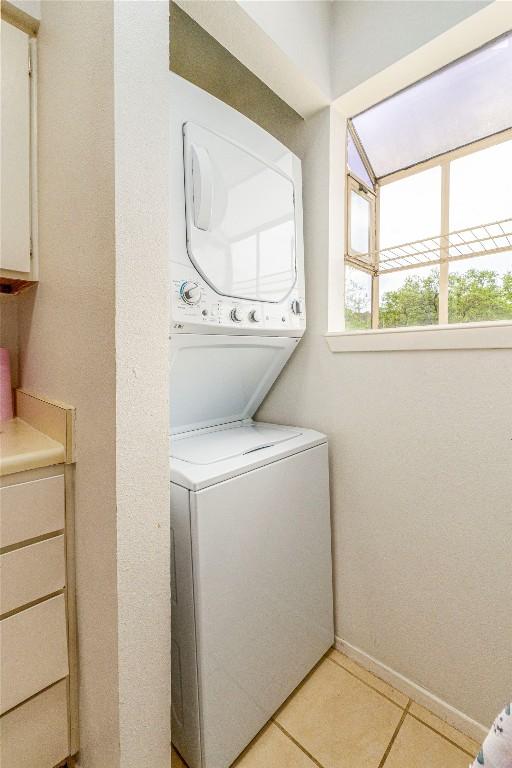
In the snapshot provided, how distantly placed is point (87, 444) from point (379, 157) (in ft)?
6.52

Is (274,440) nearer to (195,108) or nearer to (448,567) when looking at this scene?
(448,567)

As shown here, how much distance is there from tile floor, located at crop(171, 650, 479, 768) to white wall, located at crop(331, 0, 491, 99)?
238cm

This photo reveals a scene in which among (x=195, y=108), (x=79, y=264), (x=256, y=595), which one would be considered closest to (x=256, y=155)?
(x=195, y=108)

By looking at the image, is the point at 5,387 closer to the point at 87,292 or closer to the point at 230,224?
the point at 87,292

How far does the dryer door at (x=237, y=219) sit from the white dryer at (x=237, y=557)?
0.23 meters

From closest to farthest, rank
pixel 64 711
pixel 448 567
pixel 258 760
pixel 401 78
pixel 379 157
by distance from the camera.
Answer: pixel 64 711
pixel 258 760
pixel 448 567
pixel 401 78
pixel 379 157

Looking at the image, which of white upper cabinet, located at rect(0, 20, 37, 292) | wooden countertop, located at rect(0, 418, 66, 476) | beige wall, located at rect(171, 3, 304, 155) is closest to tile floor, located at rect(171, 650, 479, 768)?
wooden countertop, located at rect(0, 418, 66, 476)

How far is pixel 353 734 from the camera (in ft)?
4.02

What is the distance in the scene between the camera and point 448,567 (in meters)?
1.27

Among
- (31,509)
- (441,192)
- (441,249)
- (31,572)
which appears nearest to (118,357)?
(31,509)

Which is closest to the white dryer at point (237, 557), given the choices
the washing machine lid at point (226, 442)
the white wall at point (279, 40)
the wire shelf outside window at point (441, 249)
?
the washing machine lid at point (226, 442)

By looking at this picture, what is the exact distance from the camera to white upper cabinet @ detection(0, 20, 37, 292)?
3.74ft

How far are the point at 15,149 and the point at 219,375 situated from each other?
1004 mm

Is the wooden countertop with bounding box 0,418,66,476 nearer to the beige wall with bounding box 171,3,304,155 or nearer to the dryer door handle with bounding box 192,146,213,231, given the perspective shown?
the dryer door handle with bounding box 192,146,213,231
